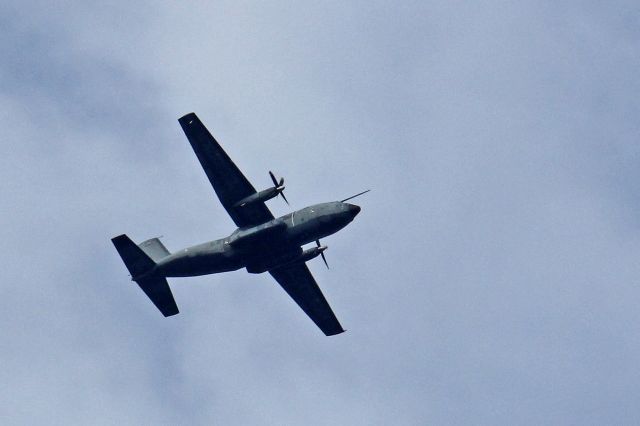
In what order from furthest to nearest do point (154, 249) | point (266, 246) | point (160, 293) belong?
point (154, 249) → point (160, 293) → point (266, 246)

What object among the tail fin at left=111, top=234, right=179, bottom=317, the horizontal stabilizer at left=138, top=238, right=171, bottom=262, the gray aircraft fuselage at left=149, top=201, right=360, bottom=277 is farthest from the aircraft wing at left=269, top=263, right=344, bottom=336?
the horizontal stabilizer at left=138, top=238, right=171, bottom=262

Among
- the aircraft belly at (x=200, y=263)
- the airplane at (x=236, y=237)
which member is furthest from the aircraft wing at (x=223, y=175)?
the aircraft belly at (x=200, y=263)

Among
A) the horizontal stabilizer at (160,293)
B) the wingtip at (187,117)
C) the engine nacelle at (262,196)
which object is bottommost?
the horizontal stabilizer at (160,293)

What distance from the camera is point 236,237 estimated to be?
78.6m

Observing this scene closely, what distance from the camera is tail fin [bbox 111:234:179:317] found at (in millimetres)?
79981

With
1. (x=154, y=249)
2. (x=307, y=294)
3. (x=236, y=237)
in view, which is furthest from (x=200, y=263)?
(x=307, y=294)

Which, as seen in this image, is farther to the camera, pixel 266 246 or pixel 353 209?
pixel 266 246

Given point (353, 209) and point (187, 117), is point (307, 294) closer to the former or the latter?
point (353, 209)

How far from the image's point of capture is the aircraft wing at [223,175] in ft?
254

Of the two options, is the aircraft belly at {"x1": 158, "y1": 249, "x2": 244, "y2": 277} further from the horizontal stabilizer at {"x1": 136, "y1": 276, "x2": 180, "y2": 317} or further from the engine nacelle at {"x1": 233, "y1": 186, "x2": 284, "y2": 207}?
the engine nacelle at {"x1": 233, "y1": 186, "x2": 284, "y2": 207}

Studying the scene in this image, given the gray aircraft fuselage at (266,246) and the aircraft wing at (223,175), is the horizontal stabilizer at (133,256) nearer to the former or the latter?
the gray aircraft fuselage at (266,246)

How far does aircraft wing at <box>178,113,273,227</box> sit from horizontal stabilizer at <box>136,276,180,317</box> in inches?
319

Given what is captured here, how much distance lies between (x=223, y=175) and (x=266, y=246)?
619 centimetres

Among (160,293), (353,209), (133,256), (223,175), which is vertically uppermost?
(223,175)
